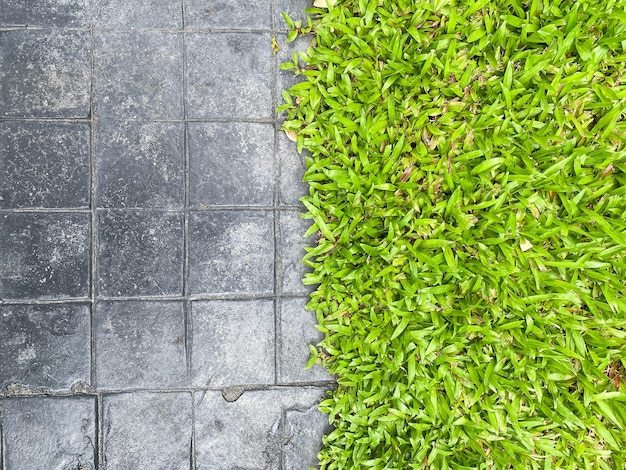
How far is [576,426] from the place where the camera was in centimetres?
191

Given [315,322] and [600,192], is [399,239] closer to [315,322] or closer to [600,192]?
[315,322]

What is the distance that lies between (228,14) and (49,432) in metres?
2.16

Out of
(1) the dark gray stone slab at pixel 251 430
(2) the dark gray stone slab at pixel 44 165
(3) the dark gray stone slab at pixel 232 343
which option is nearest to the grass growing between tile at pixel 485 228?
(1) the dark gray stone slab at pixel 251 430

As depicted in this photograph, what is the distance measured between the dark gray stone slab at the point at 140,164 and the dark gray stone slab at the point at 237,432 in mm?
980

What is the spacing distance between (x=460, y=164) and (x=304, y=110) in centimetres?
76

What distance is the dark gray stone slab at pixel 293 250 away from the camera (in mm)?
2152

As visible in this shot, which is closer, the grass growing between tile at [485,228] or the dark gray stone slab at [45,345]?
the grass growing between tile at [485,228]

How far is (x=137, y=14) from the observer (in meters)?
2.08

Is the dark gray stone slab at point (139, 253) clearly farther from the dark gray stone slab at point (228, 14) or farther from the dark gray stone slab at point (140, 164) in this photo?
the dark gray stone slab at point (228, 14)

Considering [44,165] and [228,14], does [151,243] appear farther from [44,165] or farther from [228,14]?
[228,14]

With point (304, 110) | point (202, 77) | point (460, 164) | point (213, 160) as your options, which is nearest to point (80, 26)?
point (202, 77)

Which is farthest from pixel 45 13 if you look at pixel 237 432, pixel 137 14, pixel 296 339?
pixel 237 432

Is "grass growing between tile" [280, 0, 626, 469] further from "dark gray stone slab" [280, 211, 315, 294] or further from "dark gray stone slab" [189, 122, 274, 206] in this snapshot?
"dark gray stone slab" [189, 122, 274, 206]

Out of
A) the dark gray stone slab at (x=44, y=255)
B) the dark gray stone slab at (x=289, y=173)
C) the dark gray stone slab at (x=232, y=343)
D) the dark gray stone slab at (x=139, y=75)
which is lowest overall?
the dark gray stone slab at (x=232, y=343)
